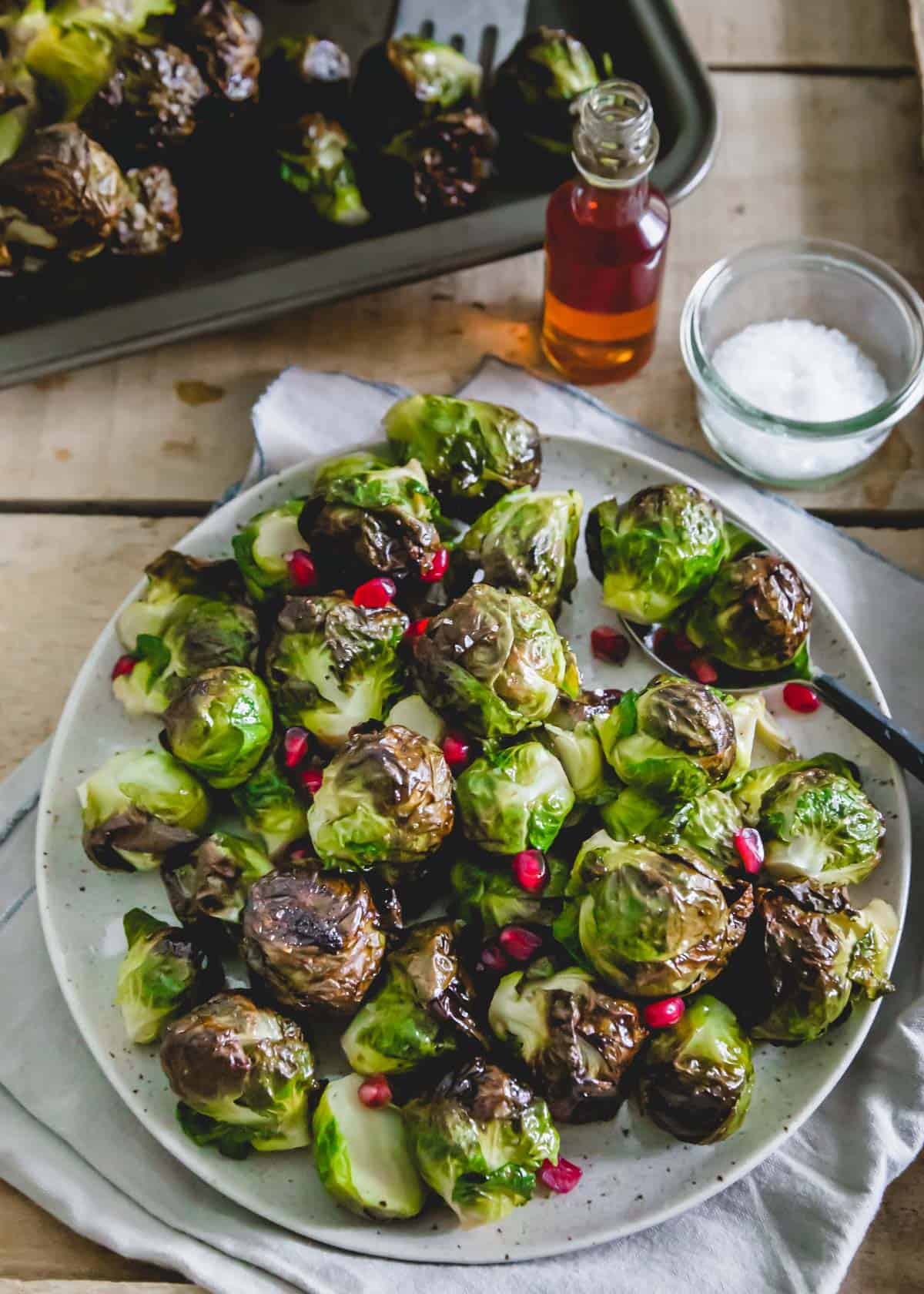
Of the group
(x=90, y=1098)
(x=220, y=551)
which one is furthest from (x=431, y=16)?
(x=90, y=1098)

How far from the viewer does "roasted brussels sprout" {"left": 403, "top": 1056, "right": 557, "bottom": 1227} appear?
2.60 meters

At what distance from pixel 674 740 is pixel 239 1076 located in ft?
3.71

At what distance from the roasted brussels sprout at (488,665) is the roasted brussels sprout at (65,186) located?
1626mm

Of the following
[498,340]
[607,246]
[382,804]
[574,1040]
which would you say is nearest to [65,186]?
[498,340]

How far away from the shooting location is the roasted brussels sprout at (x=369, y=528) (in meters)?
3.12

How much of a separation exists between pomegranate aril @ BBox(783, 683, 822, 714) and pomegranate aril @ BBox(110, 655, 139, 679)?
1.61 m

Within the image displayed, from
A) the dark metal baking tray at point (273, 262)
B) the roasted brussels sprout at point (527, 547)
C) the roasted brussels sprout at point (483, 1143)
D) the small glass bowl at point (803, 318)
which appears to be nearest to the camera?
the roasted brussels sprout at point (483, 1143)

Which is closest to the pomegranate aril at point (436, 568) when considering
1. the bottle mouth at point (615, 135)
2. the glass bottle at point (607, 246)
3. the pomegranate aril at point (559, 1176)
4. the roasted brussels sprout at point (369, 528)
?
the roasted brussels sprout at point (369, 528)

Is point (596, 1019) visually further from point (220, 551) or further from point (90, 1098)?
point (220, 551)

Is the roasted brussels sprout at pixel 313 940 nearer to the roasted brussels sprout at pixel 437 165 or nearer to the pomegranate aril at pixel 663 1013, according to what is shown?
the pomegranate aril at pixel 663 1013

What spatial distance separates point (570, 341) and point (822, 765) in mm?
1522

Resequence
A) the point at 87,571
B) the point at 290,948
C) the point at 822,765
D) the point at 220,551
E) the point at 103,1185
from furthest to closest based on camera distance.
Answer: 1. the point at 87,571
2. the point at 220,551
3. the point at 822,765
4. the point at 103,1185
5. the point at 290,948

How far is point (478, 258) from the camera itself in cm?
381

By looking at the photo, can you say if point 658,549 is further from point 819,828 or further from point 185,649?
point 185,649
